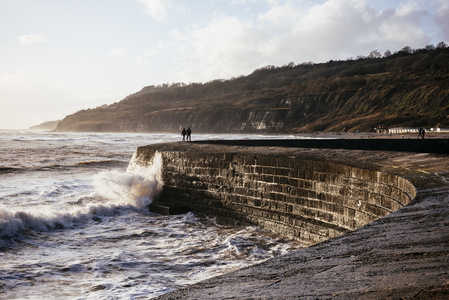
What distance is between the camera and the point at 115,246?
29.4 feet

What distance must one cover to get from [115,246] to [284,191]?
3.75m

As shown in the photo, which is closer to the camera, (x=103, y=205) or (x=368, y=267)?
(x=368, y=267)

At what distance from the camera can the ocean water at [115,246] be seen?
661 centimetres

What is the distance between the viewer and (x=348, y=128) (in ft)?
317

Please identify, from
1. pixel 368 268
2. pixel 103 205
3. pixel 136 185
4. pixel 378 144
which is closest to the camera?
pixel 368 268

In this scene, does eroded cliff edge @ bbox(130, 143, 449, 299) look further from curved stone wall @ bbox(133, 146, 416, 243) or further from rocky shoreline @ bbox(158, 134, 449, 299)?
curved stone wall @ bbox(133, 146, 416, 243)

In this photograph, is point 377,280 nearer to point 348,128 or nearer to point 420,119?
point 420,119

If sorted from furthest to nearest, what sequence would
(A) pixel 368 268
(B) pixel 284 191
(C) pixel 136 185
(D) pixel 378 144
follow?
(D) pixel 378 144 < (C) pixel 136 185 < (B) pixel 284 191 < (A) pixel 368 268

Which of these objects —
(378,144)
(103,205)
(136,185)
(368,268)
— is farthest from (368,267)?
(378,144)

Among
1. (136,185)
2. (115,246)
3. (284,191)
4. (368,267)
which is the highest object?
(368,267)

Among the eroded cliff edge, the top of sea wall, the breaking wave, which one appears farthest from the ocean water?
the top of sea wall

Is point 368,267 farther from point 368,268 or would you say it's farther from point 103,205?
point 103,205

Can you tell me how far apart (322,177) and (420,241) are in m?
5.48

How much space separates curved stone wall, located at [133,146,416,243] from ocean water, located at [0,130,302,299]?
47 cm
